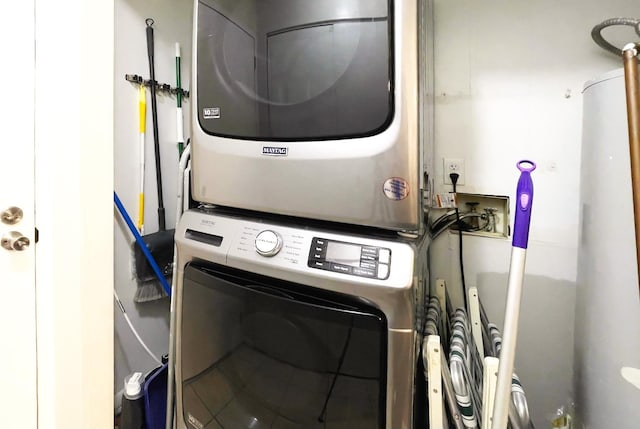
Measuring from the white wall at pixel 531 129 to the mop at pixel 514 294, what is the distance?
1.88 ft

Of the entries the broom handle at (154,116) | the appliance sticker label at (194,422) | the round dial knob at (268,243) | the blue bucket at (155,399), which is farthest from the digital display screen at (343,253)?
the broom handle at (154,116)

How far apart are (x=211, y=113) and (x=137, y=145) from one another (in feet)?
2.34

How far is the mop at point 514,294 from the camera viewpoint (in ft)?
2.02

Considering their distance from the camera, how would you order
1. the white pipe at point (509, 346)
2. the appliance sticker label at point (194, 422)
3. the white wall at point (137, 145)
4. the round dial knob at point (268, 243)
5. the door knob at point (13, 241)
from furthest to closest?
the white wall at point (137, 145)
the door knob at point (13, 241)
the appliance sticker label at point (194, 422)
the round dial knob at point (268, 243)
the white pipe at point (509, 346)

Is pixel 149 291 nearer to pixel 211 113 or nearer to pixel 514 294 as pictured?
pixel 211 113

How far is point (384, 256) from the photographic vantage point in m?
0.64

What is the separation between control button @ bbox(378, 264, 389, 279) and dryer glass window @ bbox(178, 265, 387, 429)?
0.08 meters

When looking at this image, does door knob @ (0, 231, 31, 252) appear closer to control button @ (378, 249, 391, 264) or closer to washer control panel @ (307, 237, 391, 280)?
washer control panel @ (307, 237, 391, 280)

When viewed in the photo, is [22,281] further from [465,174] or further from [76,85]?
[465,174]

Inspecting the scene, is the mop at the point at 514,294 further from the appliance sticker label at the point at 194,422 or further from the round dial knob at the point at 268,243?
the appliance sticker label at the point at 194,422

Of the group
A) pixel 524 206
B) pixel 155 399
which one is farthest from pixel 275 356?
pixel 155 399

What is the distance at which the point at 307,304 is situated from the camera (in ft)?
2.24

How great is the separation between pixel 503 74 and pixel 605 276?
2.38 feet

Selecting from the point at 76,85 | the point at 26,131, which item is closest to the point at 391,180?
the point at 76,85
